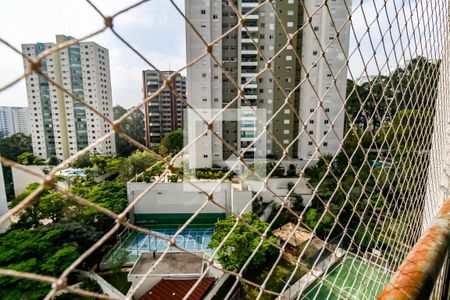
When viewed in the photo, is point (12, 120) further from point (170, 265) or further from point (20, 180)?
point (170, 265)

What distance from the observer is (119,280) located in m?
4.35

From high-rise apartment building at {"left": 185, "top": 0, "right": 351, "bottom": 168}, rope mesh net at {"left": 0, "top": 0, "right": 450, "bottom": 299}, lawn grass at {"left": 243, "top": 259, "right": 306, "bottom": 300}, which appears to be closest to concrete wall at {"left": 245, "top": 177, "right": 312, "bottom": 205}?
rope mesh net at {"left": 0, "top": 0, "right": 450, "bottom": 299}

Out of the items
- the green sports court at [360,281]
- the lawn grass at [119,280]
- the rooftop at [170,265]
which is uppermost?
the green sports court at [360,281]

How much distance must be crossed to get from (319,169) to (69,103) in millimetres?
10101

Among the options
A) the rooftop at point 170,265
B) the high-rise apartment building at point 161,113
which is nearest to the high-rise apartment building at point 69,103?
the high-rise apartment building at point 161,113

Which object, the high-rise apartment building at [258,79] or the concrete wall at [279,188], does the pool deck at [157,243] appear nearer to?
the concrete wall at [279,188]

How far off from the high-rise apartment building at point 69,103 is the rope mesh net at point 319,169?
17.3 ft

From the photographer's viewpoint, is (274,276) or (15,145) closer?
(274,276)

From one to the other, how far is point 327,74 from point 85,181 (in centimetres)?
730

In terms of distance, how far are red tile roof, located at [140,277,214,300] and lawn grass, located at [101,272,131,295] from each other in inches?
20.4

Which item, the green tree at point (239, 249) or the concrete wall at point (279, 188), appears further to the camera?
the concrete wall at point (279, 188)

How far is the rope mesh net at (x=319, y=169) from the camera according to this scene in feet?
1.49

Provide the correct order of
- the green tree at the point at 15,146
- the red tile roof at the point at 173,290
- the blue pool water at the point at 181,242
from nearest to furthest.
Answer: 1. the red tile roof at the point at 173,290
2. the blue pool water at the point at 181,242
3. the green tree at the point at 15,146

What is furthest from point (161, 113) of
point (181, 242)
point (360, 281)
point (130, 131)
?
point (360, 281)
